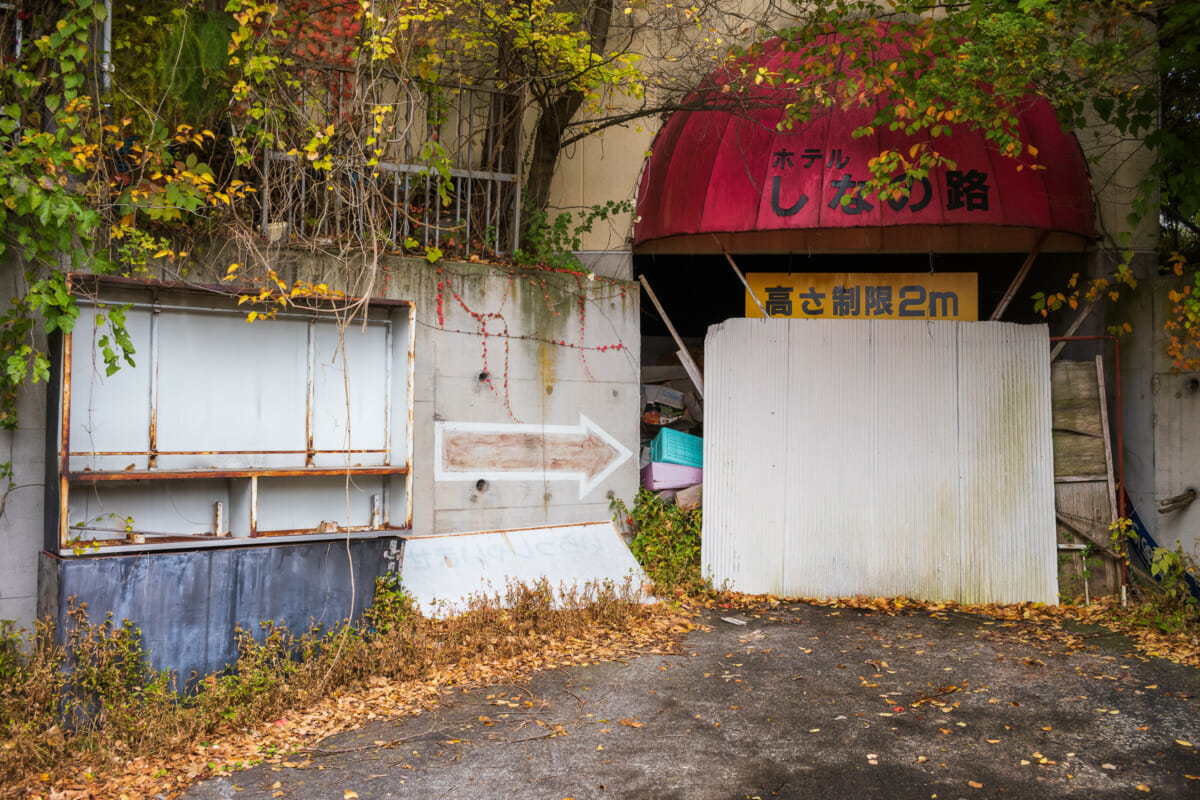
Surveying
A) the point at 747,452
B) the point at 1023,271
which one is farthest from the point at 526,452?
the point at 1023,271

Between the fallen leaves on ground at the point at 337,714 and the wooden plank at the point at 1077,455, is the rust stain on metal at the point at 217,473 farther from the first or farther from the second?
the wooden plank at the point at 1077,455

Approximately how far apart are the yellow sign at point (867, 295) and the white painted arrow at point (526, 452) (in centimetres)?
277

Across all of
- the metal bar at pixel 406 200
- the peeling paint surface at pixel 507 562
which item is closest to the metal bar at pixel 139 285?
the metal bar at pixel 406 200

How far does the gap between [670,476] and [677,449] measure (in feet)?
1.18

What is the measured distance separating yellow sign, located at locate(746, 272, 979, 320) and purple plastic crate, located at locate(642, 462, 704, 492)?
2.21m

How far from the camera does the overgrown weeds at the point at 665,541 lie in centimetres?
988

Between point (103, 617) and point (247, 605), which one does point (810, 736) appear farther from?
point (103, 617)

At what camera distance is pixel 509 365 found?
9.73 meters

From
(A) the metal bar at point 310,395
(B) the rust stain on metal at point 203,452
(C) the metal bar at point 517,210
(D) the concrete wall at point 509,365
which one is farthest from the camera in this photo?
(C) the metal bar at point 517,210

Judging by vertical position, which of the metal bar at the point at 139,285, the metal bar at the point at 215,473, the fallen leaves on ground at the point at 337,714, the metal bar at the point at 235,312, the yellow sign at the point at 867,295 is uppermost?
the yellow sign at the point at 867,295

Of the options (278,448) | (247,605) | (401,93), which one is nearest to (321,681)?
(247,605)

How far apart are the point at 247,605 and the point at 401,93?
20.2ft

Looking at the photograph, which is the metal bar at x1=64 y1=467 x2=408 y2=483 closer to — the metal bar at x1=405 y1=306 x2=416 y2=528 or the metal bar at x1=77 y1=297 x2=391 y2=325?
the metal bar at x1=405 y1=306 x2=416 y2=528

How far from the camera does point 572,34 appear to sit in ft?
30.9
